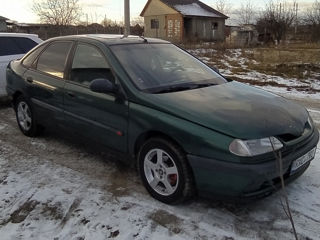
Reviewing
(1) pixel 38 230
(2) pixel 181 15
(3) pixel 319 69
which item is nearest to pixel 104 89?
(1) pixel 38 230

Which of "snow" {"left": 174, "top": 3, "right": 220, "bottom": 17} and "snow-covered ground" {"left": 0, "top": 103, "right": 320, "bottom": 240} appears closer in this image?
"snow-covered ground" {"left": 0, "top": 103, "right": 320, "bottom": 240}

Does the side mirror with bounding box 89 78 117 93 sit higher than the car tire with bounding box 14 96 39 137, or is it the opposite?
the side mirror with bounding box 89 78 117 93

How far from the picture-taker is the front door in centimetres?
384

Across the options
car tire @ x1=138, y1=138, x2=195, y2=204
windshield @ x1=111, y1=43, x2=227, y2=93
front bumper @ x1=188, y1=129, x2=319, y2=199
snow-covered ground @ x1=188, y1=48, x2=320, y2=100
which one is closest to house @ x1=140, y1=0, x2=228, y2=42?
snow-covered ground @ x1=188, y1=48, x2=320, y2=100

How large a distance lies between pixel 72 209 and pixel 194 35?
127 feet

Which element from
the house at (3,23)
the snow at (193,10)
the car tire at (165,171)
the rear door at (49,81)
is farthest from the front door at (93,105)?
the house at (3,23)

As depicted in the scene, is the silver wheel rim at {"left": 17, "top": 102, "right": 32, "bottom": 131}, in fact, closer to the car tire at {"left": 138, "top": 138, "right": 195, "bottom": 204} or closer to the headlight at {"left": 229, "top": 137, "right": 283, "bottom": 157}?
the car tire at {"left": 138, "top": 138, "right": 195, "bottom": 204}

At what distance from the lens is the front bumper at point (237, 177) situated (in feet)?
9.72

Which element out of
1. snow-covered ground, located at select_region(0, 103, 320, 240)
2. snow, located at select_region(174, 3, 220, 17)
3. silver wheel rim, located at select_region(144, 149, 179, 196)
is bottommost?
snow-covered ground, located at select_region(0, 103, 320, 240)

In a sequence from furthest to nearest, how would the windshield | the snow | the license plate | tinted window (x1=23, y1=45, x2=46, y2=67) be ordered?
the snow < tinted window (x1=23, y1=45, x2=46, y2=67) < the windshield < the license plate

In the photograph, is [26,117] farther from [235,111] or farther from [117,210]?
[235,111]

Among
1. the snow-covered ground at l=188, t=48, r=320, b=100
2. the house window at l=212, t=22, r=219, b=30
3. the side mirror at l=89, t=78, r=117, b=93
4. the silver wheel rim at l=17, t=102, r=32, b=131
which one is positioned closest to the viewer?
the side mirror at l=89, t=78, r=117, b=93

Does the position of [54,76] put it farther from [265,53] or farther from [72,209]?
[265,53]

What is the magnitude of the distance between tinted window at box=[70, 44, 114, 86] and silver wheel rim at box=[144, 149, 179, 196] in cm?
97
